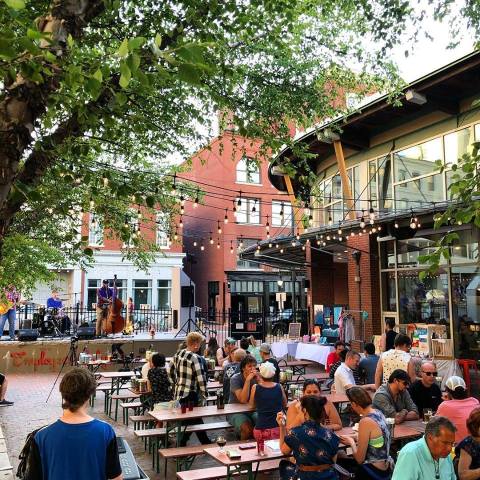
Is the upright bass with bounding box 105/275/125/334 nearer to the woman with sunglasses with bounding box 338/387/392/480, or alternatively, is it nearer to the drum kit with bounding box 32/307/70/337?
the drum kit with bounding box 32/307/70/337

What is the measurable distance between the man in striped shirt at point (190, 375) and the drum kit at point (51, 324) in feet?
40.8

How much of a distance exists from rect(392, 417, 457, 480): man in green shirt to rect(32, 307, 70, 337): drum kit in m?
16.7

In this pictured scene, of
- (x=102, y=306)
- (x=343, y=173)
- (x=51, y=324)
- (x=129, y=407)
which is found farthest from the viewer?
(x=51, y=324)

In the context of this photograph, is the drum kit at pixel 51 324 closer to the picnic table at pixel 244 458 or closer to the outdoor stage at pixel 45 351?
the outdoor stage at pixel 45 351

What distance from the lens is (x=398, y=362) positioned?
820cm

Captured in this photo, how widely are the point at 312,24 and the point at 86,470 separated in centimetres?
788

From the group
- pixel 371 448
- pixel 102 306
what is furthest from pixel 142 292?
pixel 371 448

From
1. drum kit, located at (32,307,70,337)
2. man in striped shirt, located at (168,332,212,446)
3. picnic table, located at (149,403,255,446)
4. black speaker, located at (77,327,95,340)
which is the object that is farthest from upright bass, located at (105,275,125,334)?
picnic table, located at (149,403,255,446)

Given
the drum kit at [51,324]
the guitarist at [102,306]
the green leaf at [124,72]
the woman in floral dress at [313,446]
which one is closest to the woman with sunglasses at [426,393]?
the woman in floral dress at [313,446]

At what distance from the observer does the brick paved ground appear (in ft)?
24.3

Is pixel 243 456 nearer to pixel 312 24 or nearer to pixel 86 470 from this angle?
pixel 86 470

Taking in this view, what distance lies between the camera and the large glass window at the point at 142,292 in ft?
121

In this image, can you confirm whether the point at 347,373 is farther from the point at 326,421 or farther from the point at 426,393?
the point at 326,421

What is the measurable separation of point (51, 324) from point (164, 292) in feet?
63.1
